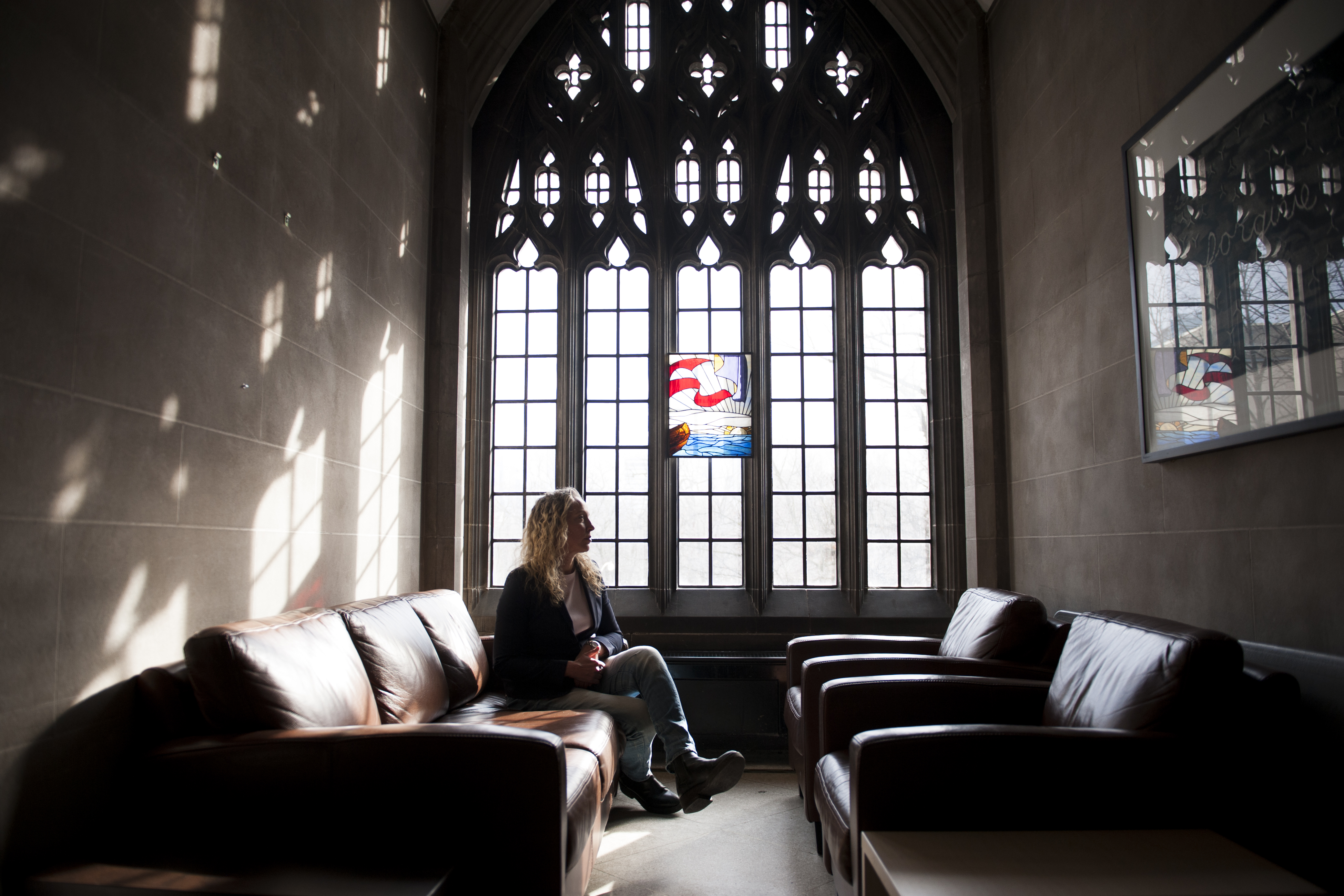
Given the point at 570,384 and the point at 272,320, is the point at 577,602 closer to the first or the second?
the point at 272,320

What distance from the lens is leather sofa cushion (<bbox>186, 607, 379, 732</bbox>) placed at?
6.39ft

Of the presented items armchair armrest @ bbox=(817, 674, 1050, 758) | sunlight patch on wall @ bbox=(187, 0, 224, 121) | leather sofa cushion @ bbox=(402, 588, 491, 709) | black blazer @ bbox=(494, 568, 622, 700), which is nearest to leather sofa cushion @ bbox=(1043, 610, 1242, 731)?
armchair armrest @ bbox=(817, 674, 1050, 758)

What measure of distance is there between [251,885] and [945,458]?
166 inches

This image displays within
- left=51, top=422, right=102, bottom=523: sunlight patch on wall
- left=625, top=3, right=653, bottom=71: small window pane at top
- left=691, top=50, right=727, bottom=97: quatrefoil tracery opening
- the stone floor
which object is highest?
left=625, top=3, right=653, bottom=71: small window pane at top

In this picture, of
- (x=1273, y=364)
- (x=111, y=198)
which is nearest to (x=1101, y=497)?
(x=1273, y=364)

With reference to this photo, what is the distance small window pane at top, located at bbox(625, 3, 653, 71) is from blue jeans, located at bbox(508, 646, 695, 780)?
388 centimetres

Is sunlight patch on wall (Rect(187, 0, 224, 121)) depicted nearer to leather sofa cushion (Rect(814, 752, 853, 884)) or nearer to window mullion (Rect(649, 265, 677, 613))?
leather sofa cushion (Rect(814, 752, 853, 884))

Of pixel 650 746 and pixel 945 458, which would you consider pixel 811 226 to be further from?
pixel 650 746

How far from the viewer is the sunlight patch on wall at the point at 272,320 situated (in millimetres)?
2801

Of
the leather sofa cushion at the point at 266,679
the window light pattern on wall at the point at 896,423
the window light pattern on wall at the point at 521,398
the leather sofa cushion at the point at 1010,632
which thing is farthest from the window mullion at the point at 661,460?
the leather sofa cushion at the point at 266,679

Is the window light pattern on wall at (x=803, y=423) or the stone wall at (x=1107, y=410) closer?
the stone wall at (x=1107, y=410)

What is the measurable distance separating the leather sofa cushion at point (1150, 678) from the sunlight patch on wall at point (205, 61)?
2974 millimetres

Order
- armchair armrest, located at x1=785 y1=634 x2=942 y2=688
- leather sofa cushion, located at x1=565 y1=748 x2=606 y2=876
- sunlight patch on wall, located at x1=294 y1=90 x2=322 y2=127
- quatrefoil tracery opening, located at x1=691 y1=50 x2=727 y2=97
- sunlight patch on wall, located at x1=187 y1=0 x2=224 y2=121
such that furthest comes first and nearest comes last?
quatrefoil tracery opening, located at x1=691 y1=50 x2=727 y2=97, armchair armrest, located at x1=785 y1=634 x2=942 y2=688, sunlight patch on wall, located at x1=294 y1=90 x2=322 y2=127, sunlight patch on wall, located at x1=187 y1=0 x2=224 y2=121, leather sofa cushion, located at x1=565 y1=748 x2=606 y2=876

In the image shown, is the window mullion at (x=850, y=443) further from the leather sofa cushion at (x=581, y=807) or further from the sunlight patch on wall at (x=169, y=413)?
the sunlight patch on wall at (x=169, y=413)
